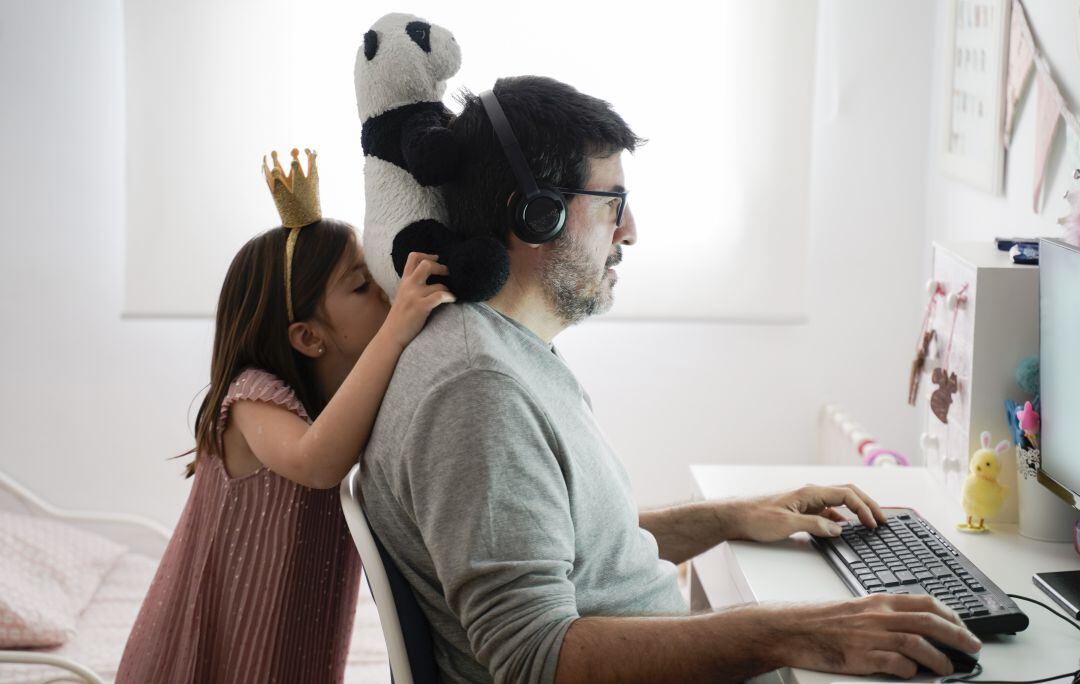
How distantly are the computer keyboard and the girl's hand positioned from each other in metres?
0.59

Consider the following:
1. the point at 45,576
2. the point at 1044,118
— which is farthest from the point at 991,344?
the point at 45,576

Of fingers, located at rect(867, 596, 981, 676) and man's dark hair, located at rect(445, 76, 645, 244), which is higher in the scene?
man's dark hair, located at rect(445, 76, 645, 244)

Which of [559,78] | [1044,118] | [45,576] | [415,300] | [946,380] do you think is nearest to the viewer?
[415,300]

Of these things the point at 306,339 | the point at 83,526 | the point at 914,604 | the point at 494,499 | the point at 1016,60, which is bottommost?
the point at 83,526

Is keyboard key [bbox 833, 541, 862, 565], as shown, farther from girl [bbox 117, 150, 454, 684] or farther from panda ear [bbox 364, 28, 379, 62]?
panda ear [bbox 364, 28, 379, 62]

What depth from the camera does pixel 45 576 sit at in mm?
2207

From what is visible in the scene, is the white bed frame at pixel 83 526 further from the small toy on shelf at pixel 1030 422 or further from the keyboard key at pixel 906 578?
the small toy on shelf at pixel 1030 422

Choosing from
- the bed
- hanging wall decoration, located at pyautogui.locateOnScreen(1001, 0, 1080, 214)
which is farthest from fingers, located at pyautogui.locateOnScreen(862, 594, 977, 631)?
the bed

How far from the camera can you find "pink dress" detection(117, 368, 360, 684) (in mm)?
1418

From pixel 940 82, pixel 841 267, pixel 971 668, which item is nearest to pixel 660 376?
pixel 841 267

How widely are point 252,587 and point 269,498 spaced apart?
0.12 m

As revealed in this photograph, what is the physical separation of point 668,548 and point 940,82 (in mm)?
1695

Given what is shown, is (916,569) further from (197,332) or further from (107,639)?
(197,332)

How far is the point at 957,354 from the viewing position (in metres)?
1.62
